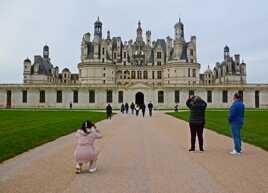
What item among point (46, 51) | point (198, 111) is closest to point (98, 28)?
point (46, 51)

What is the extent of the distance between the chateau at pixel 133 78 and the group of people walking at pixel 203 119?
2614 inches

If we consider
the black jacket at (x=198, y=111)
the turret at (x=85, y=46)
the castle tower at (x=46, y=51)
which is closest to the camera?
the black jacket at (x=198, y=111)

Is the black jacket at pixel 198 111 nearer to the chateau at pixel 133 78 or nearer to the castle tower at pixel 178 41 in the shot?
the chateau at pixel 133 78

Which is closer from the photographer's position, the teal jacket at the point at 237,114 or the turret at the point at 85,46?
the teal jacket at the point at 237,114

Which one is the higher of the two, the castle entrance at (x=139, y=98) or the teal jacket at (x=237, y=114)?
the castle entrance at (x=139, y=98)

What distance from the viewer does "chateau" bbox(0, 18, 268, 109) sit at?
79688mm

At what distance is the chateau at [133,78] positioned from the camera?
7969cm

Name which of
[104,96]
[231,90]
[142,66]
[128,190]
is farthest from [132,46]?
[128,190]

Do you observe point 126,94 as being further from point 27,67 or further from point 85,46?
point 27,67

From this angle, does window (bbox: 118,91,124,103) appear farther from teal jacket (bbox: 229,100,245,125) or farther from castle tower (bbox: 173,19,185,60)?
teal jacket (bbox: 229,100,245,125)

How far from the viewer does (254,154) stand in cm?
1230

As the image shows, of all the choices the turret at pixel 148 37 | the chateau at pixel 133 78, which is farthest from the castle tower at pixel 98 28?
the turret at pixel 148 37

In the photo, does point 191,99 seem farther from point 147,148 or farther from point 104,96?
point 104,96

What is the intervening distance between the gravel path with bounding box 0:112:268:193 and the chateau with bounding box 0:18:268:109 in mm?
66253
